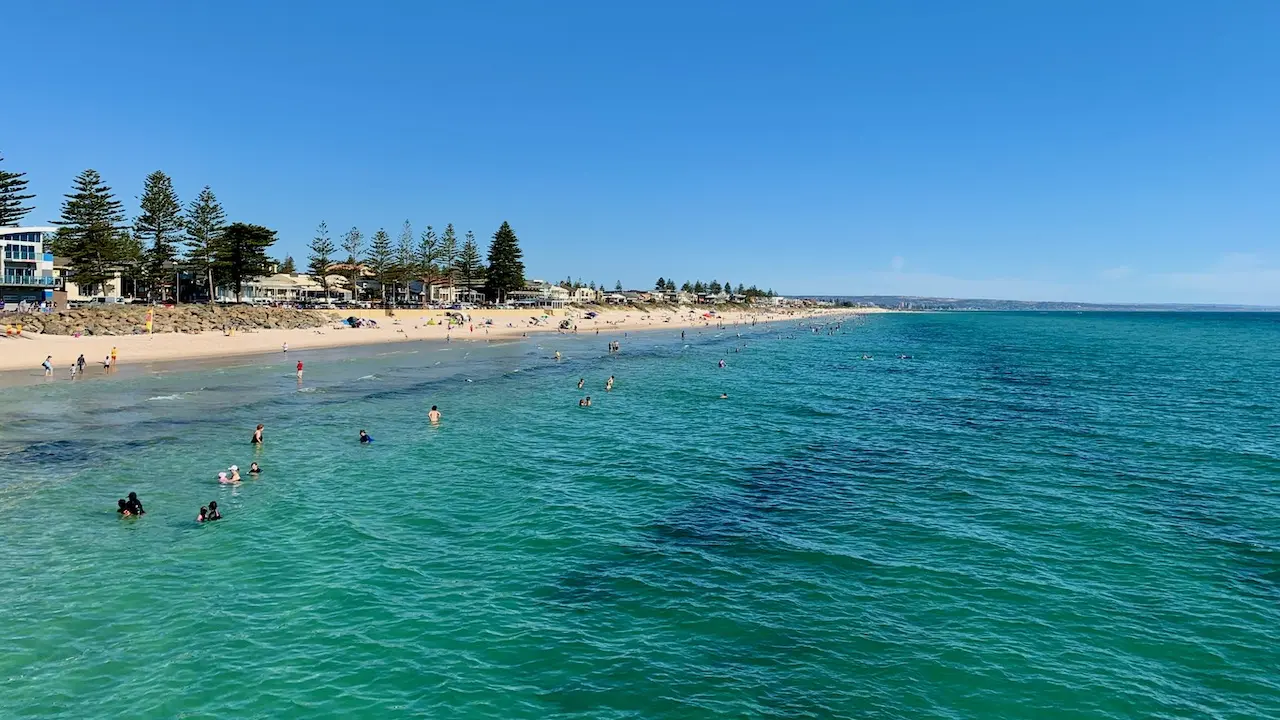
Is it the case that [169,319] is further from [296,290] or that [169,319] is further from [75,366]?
[296,290]

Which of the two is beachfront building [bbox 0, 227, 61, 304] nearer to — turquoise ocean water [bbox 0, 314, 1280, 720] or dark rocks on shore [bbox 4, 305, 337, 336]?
dark rocks on shore [bbox 4, 305, 337, 336]

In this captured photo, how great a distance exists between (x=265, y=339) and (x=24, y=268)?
21.3 m

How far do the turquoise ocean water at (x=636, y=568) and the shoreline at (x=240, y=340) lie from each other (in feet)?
53.3

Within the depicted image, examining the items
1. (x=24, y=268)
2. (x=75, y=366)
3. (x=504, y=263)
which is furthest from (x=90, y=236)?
(x=504, y=263)

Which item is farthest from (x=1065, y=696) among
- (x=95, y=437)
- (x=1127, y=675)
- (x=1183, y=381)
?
(x=1183, y=381)

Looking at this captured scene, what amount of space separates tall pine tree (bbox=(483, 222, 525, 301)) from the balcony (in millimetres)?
71663

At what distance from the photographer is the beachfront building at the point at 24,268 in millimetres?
61969

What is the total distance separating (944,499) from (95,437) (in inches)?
1210

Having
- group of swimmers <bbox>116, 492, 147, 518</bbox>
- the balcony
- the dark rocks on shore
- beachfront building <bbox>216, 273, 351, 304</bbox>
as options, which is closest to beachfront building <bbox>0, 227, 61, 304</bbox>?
the balcony

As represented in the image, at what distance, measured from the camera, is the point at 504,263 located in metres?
132

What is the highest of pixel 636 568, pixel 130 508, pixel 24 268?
pixel 24 268

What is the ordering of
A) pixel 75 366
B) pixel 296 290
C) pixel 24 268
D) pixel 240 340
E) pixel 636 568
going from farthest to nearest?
1. pixel 296 290
2. pixel 240 340
3. pixel 24 268
4. pixel 75 366
5. pixel 636 568

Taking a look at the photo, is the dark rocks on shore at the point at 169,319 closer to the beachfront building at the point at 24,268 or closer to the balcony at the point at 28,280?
the balcony at the point at 28,280

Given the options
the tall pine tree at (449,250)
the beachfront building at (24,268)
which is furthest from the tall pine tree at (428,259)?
the beachfront building at (24,268)
